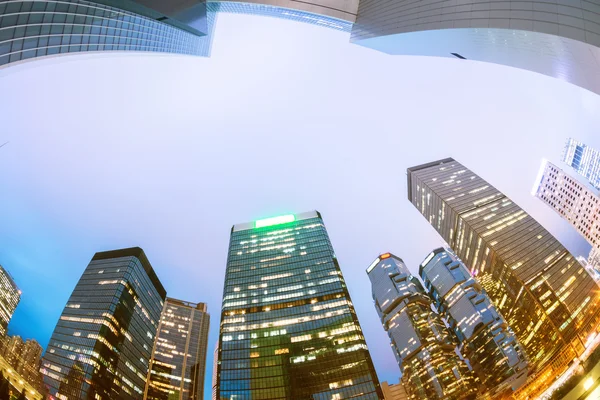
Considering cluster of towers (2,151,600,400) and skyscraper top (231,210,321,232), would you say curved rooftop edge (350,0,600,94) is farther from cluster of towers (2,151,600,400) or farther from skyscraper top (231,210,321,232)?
skyscraper top (231,210,321,232)

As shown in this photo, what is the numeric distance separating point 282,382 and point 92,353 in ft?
232

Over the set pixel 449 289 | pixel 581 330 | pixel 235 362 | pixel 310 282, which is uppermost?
pixel 449 289

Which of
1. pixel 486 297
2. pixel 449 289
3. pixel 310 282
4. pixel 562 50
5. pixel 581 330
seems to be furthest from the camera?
pixel 449 289

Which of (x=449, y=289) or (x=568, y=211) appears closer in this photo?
(x=568, y=211)

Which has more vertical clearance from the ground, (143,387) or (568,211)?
(568,211)

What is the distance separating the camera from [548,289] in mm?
129000

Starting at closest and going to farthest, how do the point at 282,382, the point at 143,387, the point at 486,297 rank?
the point at 282,382 < the point at 143,387 < the point at 486,297

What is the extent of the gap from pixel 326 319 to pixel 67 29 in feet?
294

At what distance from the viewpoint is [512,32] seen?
55.3 ft

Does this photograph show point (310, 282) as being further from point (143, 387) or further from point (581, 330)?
point (143, 387)

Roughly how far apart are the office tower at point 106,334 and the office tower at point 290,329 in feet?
160

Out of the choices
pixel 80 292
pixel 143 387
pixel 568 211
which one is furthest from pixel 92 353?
pixel 568 211

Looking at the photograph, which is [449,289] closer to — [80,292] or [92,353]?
[92,353]

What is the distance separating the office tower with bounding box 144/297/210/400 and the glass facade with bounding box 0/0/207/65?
161 m
